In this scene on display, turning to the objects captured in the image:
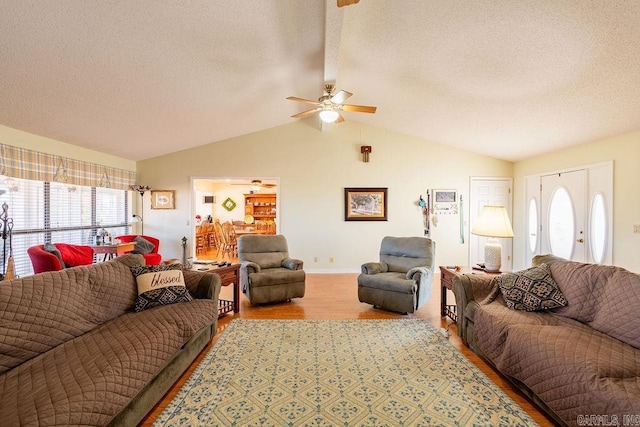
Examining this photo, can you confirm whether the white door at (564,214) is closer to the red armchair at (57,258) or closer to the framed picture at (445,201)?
the framed picture at (445,201)

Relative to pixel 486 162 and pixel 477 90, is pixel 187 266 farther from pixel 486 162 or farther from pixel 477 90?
pixel 486 162

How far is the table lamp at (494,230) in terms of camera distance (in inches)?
121

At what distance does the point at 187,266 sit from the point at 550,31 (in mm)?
4235

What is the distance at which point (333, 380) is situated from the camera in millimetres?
2109

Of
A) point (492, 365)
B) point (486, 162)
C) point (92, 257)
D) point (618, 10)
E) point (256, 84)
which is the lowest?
point (492, 365)

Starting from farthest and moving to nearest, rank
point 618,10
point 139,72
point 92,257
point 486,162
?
point 486,162, point 92,257, point 139,72, point 618,10

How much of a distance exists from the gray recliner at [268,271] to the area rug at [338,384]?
0.77m

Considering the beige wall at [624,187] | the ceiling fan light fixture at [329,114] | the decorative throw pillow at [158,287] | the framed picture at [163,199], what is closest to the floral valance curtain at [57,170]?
the framed picture at [163,199]

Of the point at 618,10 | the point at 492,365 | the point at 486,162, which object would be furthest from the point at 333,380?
the point at 486,162

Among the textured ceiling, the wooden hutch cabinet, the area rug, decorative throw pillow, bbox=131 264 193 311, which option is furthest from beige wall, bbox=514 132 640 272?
the wooden hutch cabinet

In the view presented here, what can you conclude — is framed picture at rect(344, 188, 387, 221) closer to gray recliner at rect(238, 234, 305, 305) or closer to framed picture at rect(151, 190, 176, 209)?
gray recliner at rect(238, 234, 305, 305)

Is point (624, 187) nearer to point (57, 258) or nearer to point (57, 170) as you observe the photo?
point (57, 258)

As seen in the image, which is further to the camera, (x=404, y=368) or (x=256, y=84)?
(x=256, y=84)

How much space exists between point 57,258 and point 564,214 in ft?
23.9
